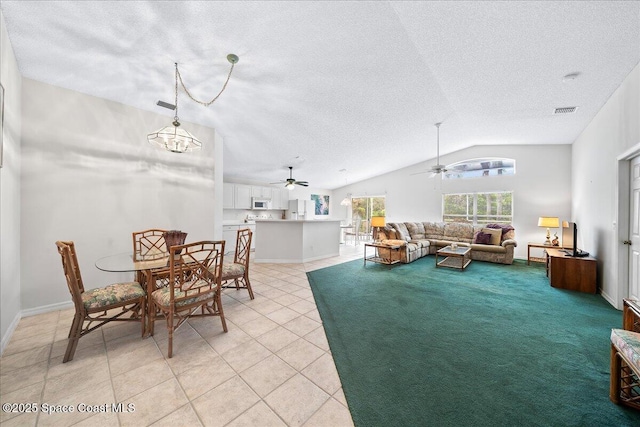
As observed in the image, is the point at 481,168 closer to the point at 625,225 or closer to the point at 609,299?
the point at 625,225

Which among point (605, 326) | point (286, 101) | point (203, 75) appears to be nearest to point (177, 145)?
point (203, 75)

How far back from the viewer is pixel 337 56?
8.95 feet

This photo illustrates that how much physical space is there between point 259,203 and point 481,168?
695cm

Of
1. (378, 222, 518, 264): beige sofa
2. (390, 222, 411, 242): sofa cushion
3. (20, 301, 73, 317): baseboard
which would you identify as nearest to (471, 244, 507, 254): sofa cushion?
(378, 222, 518, 264): beige sofa

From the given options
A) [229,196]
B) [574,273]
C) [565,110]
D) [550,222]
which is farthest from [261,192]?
[550,222]

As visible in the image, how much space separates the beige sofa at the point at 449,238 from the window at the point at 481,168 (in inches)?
60.3

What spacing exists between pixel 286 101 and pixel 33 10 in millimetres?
2490

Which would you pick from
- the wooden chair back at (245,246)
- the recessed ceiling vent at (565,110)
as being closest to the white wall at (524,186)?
the recessed ceiling vent at (565,110)

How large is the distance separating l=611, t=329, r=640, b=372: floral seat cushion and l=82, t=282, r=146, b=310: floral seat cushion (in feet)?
11.5

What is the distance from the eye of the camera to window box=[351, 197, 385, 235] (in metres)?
9.30

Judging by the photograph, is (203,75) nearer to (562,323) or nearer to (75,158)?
(75,158)

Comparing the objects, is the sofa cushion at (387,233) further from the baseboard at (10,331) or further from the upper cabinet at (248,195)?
the baseboard at (10,331)

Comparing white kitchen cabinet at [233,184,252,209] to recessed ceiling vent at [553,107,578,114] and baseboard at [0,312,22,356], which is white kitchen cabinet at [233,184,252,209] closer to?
baseboard at [0,312,22,356]

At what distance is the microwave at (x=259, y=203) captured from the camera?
7.73m
